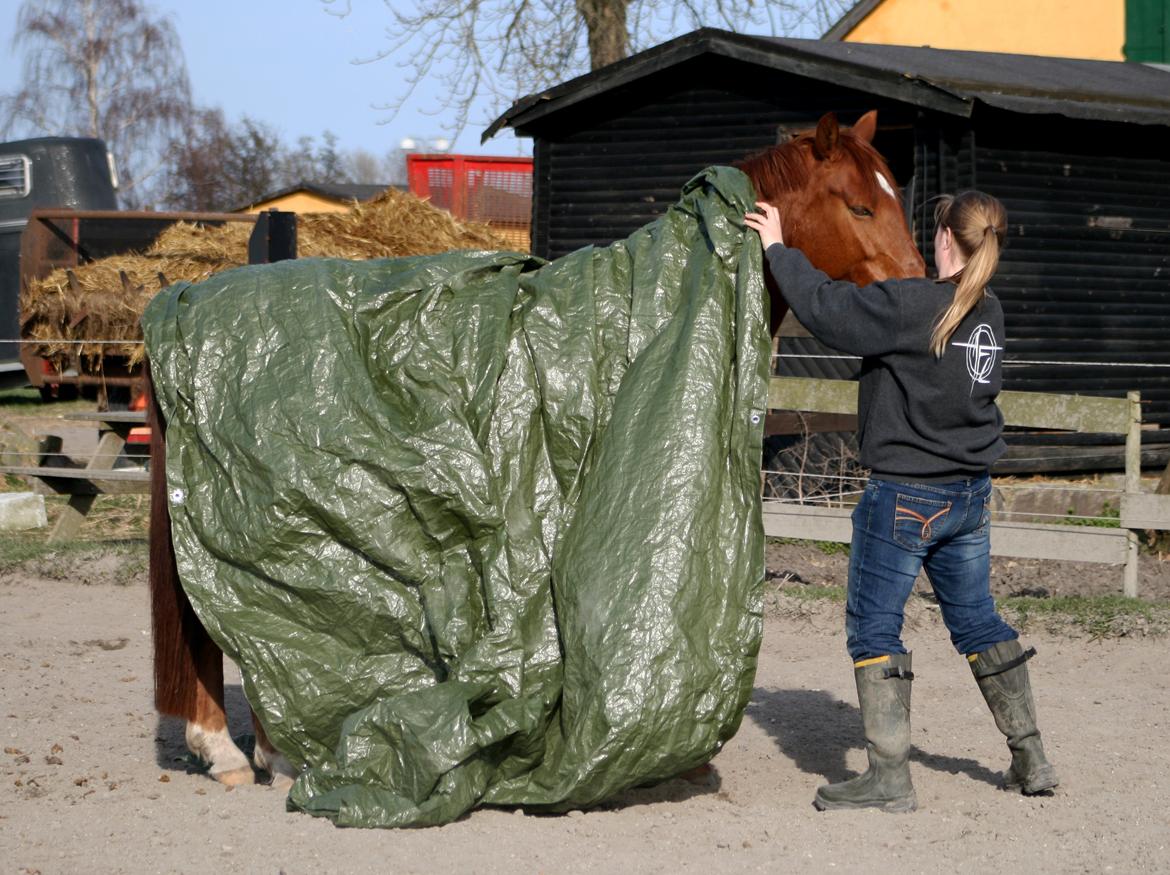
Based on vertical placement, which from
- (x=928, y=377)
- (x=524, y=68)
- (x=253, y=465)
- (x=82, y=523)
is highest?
(x=524, y=68)

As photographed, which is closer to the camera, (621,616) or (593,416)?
(621,616)

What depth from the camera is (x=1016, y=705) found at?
3.72 m

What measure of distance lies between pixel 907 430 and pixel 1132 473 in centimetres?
352

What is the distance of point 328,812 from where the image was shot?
3344 millimetres

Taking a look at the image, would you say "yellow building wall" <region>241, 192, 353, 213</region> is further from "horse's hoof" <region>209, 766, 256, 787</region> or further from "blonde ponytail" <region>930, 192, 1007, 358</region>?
Answer: "blonde ponytail" <region>930, 192, 1007, 358</region>

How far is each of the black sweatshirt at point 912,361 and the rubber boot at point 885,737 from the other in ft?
1.79

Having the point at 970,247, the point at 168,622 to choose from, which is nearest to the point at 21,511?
the point at 168,622

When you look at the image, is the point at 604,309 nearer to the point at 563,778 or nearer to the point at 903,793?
the point at 563,778

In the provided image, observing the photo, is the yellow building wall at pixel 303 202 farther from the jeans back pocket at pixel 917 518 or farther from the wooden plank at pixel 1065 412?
the jeans back pocket at pixel 917 518

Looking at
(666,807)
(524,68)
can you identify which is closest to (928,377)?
(666,807)

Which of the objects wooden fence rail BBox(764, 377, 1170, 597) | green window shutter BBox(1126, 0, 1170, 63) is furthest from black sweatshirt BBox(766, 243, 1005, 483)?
green window shutter BBox(1126, 0, 1170, 63)

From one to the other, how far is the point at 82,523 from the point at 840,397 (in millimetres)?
5570

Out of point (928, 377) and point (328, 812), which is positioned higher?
point (928, 377)

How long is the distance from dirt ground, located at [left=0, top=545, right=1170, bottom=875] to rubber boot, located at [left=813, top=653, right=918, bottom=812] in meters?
0.07
